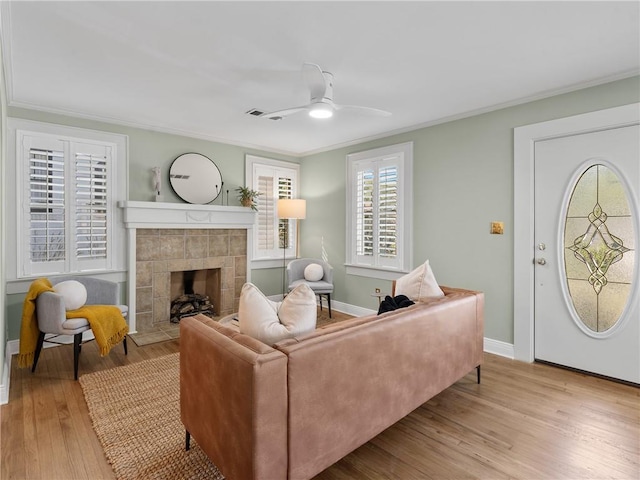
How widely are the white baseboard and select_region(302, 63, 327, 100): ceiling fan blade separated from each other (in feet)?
9.64

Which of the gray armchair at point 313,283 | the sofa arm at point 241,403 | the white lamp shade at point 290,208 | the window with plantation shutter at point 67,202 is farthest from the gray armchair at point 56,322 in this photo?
the white lamp shade at point 290,208

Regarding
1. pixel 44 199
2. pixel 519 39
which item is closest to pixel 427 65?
pixel 519 39

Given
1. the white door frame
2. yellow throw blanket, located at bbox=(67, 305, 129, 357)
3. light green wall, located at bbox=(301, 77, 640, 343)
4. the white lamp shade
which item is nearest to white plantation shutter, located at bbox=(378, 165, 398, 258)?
light green wall, located at bbox=(301, 77, 640, 343)

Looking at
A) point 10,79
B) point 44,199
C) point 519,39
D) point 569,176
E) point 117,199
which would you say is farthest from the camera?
point 117,199

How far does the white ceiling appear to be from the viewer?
202 centimetres

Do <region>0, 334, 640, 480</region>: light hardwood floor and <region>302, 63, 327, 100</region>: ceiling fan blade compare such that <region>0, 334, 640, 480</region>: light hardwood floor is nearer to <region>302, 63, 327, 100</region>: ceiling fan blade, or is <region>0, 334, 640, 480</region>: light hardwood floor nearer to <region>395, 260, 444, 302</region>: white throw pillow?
<region>395, 260, 444, 302</region>: white throw pillow

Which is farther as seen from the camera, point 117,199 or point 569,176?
point 117,199

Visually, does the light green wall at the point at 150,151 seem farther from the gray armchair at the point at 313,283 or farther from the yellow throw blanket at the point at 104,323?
the yellow throw blanket at the point at 104,323

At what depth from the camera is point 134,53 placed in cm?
249

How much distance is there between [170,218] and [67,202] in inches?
40.8

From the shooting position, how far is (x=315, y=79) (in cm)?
265

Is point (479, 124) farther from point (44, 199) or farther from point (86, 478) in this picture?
point (44, 199)

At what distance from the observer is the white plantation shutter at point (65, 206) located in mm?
3539

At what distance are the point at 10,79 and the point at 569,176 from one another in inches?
190
